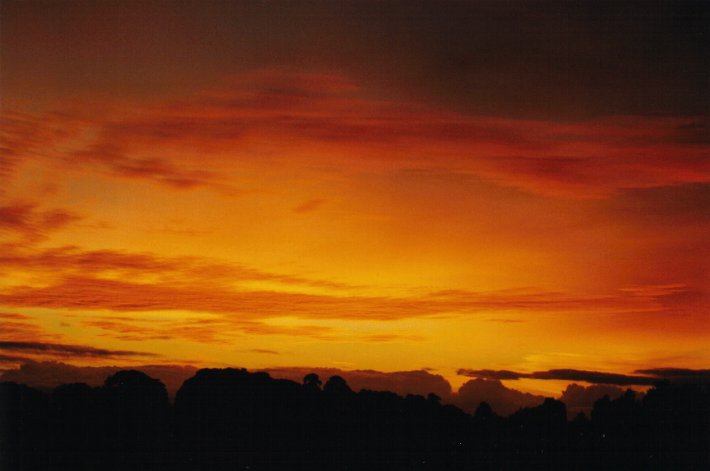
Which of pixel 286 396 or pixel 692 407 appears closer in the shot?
pixel 692 407

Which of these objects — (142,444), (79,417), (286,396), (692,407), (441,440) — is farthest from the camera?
(441,440)

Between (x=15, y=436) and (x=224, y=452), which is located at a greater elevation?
(x=15, y=436)

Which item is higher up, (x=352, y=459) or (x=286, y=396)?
(x=286, y=396)

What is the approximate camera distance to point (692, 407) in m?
27.7

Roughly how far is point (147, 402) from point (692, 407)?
87.8 ft

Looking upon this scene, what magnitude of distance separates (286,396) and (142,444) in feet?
27.1

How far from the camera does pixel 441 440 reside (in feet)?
157

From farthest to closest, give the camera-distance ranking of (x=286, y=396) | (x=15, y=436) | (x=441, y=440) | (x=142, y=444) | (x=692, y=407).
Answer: (x=441, y=440) → (x=286, y=396) → (x=142, y=444) → (x=692, y=407) → (x=15, y=436)

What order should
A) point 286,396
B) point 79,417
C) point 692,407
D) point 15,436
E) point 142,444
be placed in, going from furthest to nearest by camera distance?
Answer: 1. point 286,396
2. point 142,444
3. point 79,417
4. point 692,407
5. point 15,436

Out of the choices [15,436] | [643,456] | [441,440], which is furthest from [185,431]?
[643,456]

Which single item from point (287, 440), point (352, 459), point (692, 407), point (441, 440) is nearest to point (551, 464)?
point (441, 440)

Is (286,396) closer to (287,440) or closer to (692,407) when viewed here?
(287,440)

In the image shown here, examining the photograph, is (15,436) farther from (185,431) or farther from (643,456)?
(643,456)

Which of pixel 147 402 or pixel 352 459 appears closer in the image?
pixel 147 402
